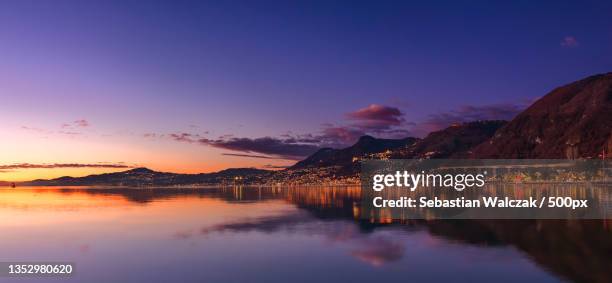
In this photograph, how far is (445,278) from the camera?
1212 inches

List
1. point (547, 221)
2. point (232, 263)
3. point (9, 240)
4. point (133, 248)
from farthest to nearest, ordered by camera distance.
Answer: point (547, 221), point (9, 240), point (133, 248), point (232, 263)

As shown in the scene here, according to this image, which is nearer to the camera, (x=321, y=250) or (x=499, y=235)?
(x=321, y=250)

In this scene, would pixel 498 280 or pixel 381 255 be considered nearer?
pixel 498 280

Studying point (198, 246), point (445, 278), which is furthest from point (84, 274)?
point (445, 278)

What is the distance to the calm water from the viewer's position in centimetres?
3178

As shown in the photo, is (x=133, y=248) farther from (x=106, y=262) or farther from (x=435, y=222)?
(x=435, y=222)

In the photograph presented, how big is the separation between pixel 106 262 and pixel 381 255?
2140 cm

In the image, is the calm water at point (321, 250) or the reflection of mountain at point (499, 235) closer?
the calm water at point (321, 250)

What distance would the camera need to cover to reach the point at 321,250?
43062mm

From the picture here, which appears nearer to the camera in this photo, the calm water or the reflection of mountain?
the calm water

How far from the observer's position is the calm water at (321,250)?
1251 inches

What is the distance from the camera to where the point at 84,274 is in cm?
3272

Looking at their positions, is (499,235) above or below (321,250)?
above

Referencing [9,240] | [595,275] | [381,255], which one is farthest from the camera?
[9,240]
